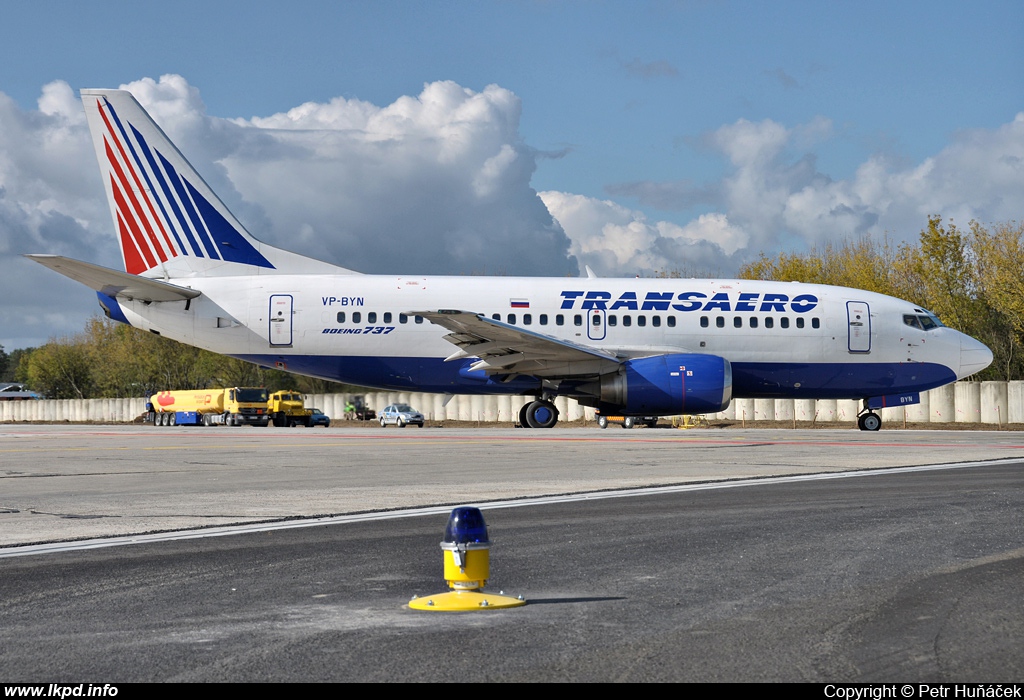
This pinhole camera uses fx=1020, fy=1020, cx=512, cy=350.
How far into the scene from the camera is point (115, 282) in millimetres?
26625

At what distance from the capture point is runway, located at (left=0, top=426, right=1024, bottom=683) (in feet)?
14.8

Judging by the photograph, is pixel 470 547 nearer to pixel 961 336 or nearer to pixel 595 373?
pixel 595 373

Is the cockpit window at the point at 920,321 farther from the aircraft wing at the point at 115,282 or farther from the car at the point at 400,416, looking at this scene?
the car at the point at 400,416

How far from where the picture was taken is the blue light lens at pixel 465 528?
18.6 feet

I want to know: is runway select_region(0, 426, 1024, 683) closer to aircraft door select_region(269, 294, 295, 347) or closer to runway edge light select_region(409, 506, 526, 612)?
runway edge light select_region(409, 506, 526, 612)

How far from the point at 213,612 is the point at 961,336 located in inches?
1098

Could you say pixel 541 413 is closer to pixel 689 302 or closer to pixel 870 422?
pixel 689 302

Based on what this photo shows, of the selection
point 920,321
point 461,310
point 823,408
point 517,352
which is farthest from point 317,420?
point 920,321

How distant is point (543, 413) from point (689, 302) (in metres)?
5.07

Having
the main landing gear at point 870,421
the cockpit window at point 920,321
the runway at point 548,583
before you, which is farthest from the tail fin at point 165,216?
the runway at point 548,583

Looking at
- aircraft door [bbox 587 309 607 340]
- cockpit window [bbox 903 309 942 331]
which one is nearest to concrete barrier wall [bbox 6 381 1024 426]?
aircraft door [bbox 587 309 607 340]

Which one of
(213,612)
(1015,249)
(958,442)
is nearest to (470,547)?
(213,612)

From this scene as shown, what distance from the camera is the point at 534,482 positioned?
13.4m

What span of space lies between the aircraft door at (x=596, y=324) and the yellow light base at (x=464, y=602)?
21.8 meters
